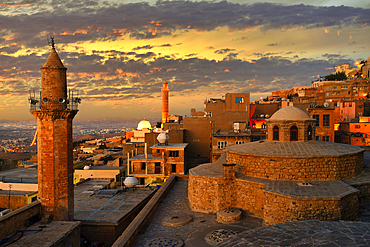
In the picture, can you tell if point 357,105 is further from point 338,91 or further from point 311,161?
point 311,161

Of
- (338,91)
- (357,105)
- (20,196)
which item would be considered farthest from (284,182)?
(338,91)

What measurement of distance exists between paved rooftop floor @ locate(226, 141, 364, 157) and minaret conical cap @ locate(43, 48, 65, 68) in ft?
52.5

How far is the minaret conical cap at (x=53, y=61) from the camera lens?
2095 centimetres

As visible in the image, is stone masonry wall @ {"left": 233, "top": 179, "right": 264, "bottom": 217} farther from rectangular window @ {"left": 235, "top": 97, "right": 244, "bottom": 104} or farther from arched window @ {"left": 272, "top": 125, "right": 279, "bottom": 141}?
rectangular window @ {"left": 235, "top": 97, "right": 244, "bottom": 104}

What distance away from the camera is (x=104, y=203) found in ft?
90.3

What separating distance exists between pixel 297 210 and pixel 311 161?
4.67 meters

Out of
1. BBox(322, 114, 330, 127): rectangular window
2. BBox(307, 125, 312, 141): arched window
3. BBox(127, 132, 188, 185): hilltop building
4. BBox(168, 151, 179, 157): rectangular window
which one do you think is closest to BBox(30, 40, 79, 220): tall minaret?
BBox(127, 132, 188, 185): hilltop building

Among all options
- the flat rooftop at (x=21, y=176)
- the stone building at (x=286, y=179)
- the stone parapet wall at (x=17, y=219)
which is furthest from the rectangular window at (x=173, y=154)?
the stone parapet wall at (x=17, y=219)

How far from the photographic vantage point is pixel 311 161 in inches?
733

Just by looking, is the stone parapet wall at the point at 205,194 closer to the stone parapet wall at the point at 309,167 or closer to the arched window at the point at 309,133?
the stone parapet wall at the point at 309,167

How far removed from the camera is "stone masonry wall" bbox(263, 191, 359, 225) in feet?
50.1

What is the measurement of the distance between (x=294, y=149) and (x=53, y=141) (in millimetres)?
19016

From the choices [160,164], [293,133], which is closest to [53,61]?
[293,133]

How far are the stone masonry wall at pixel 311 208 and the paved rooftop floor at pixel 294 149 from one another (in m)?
3.92
